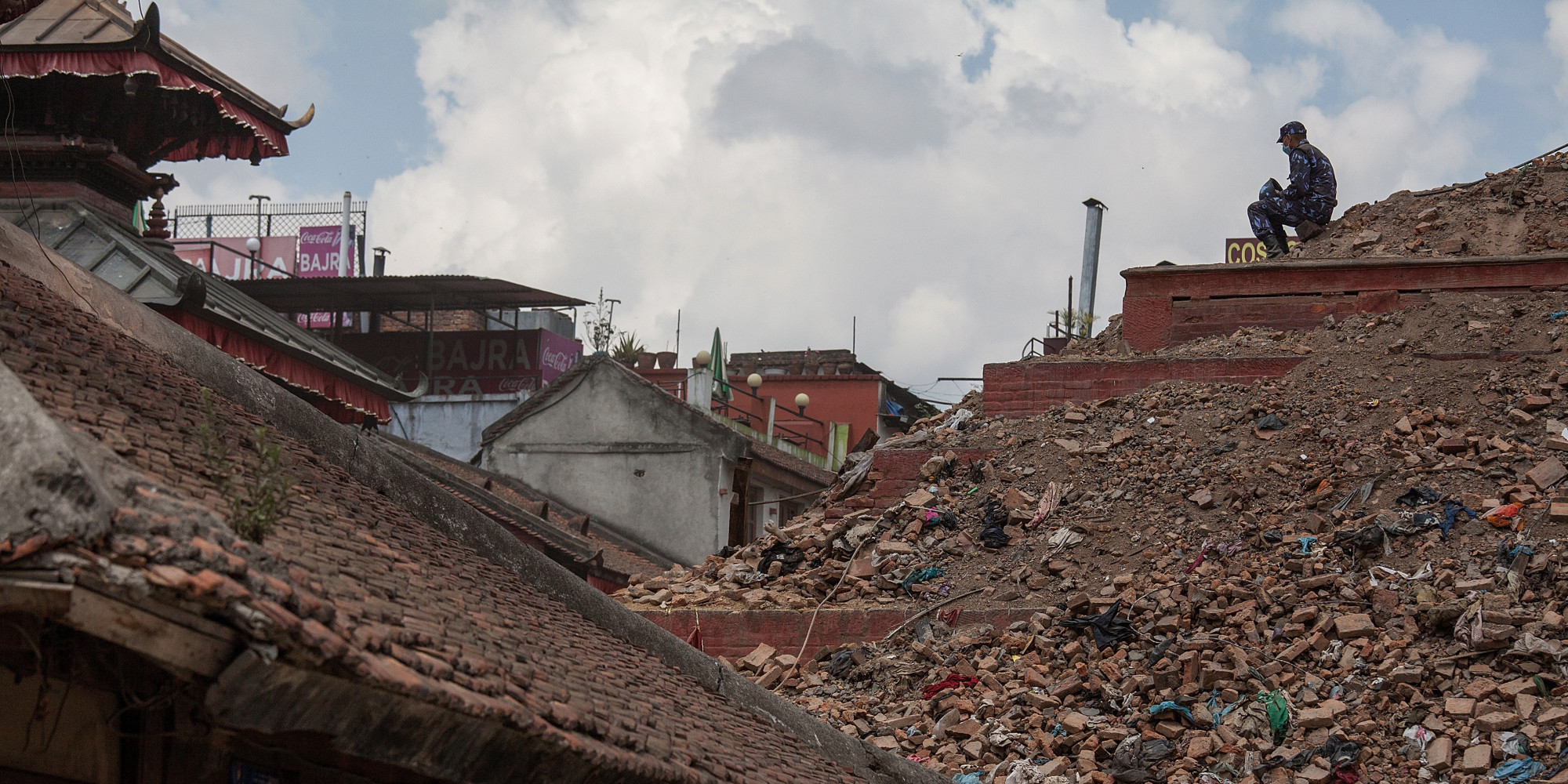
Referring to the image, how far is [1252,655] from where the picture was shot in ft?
35.7

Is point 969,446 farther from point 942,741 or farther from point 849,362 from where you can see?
point 849,362

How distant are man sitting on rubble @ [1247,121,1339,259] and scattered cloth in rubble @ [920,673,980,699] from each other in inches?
347

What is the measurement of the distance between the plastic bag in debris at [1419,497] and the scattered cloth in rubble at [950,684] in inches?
151

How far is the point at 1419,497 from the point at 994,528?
12.1 feet

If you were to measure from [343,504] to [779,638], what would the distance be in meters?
7.40

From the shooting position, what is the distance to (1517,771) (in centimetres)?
912

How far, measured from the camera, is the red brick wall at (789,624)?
12.8 m

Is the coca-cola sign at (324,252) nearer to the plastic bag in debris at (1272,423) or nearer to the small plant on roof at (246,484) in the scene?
the plastic bag in debris at (1272,423)

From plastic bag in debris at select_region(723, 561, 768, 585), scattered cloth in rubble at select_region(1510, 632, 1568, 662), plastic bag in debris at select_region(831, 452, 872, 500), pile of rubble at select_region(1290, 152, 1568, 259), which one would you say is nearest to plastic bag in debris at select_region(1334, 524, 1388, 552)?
scattered cloth in rubble at select_region(1510, 632, 1568, 662)

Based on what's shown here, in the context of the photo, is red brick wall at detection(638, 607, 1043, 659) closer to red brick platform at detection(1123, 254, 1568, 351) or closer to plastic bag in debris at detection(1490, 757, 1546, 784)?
red brick platform at detection(1123, 254, 1568, 351)

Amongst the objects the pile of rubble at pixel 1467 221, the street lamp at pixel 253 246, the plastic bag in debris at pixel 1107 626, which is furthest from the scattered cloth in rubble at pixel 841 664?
the street lamp at pixel 253 246

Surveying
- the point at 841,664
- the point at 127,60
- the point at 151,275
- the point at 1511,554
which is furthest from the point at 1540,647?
the point at 127,60

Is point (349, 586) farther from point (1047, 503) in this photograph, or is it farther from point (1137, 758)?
point (1047, 503)

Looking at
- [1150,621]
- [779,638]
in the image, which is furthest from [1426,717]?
[779,638]
